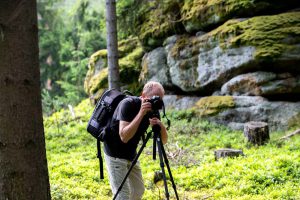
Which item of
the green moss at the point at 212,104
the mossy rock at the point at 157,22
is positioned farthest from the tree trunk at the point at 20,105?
the mossy rock at the point at 157,22

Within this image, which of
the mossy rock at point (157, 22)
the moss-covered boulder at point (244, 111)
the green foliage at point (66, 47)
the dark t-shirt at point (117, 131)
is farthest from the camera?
the green foliage at point (66, 47)

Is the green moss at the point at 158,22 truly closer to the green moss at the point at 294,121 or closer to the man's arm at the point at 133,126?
the green moss at the point at 294,121

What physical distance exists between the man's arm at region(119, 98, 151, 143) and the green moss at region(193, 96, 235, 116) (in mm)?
9333

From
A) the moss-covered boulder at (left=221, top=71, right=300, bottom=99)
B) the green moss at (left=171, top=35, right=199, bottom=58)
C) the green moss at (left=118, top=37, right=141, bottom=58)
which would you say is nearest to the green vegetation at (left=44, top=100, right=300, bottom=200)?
the moss-covered boulder at (left=221, top=71, right=300, bottom=99)

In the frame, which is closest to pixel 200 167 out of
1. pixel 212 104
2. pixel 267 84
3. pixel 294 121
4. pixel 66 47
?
pixel 294 121

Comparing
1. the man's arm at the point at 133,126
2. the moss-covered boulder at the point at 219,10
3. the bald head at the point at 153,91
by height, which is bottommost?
the man's arm at the point at 133,126

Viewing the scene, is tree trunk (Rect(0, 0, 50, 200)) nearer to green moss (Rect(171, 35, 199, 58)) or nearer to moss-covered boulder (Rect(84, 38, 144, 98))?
green moss (Rect(171, 35, 199, 58))

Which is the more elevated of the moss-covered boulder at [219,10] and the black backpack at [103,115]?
the moss-covered boulder at [219,10]

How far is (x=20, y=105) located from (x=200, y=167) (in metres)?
5.81

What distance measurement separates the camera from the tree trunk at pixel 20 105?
316 cm

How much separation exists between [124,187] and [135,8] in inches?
488

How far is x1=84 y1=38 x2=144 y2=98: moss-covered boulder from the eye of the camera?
58.6 ft

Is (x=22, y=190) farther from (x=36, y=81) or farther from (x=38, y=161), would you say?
(x=36, y=81)

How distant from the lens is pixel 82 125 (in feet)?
45.8
